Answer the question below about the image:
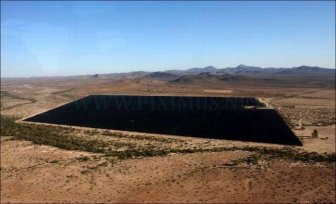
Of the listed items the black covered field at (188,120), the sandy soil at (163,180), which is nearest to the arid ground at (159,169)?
the sandy soil at (163,180)

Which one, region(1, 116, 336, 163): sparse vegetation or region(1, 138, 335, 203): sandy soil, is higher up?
region(1, 116, 336, 163): sparse vegetation

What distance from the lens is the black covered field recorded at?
4309 cm

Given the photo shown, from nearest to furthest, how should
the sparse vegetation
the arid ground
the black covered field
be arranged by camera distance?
the arid ground, the sparse vegetation, the black covered field

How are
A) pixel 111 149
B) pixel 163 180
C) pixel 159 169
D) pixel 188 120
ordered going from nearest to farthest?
pixel 163 180 < pixel 159 169 < pixel 111 149 < pixel 188 120

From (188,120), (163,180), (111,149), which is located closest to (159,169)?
(163,180)

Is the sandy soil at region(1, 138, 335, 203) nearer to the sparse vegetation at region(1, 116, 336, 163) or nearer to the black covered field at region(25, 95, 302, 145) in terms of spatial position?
the sparse vegetation at region(1, 116, 336, 163)

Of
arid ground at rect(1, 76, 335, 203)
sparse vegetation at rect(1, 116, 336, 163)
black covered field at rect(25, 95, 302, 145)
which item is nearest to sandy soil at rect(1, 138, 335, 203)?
arid ground at rect(1, 76, 335, 203)

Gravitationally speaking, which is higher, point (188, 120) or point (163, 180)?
point (188, 120)

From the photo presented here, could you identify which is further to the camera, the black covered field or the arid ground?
the black covered field

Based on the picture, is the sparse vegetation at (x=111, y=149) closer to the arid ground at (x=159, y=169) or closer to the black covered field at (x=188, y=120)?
the arid ground at (x=159, y=169)

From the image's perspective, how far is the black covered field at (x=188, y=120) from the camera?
43.1 meters

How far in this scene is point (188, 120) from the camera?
5269 centimetres

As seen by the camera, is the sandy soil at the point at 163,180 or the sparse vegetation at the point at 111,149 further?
the sparse vegetation at the point at 111,149

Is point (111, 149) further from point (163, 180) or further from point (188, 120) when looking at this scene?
point (188, 120)
